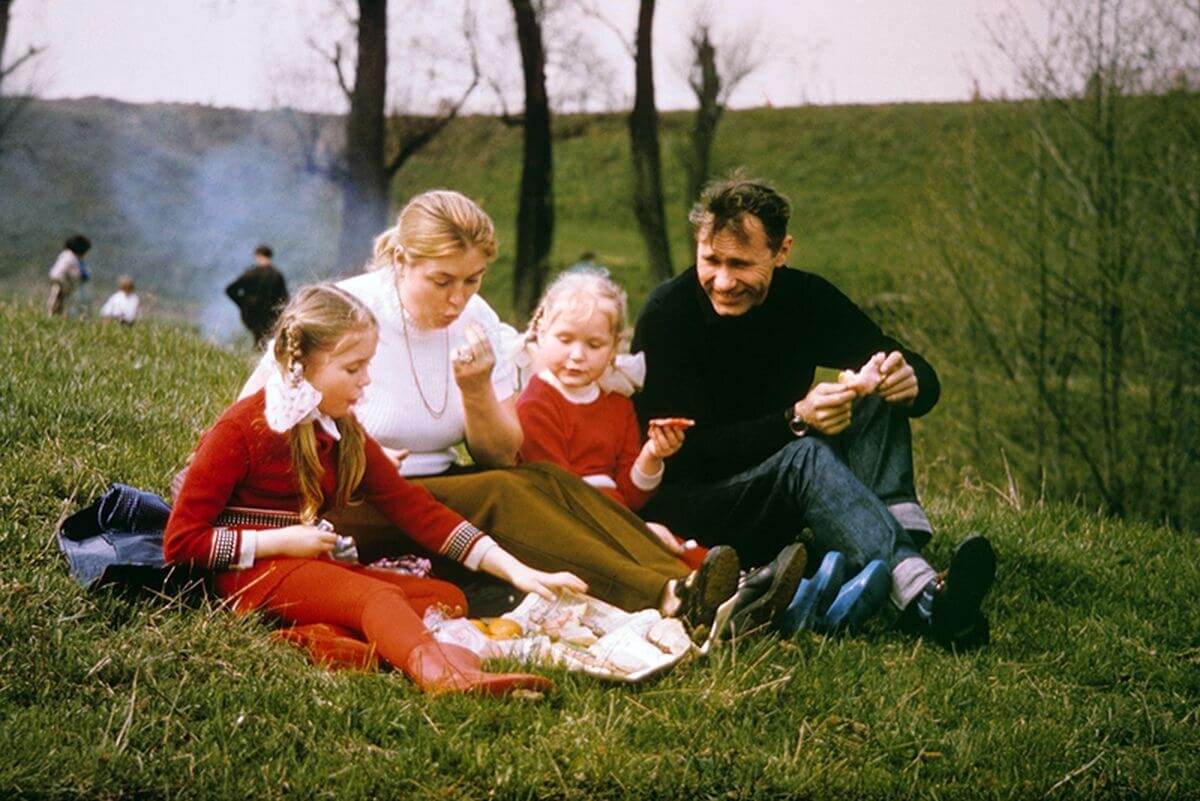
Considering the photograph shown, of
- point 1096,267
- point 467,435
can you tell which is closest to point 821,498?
point 467,435

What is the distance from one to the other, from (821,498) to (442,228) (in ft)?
5.17

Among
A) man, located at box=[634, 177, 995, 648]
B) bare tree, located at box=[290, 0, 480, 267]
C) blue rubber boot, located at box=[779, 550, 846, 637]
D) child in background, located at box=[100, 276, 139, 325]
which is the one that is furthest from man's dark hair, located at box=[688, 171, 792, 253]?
child in background, located at box=[100, 276, 139, 325]

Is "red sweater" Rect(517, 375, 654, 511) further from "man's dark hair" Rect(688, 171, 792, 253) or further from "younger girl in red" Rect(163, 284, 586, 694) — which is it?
→ "man's dark hair" Rect(688, 171, 792, 253)

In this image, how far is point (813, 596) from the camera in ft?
13.1

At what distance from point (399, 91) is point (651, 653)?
15726mm

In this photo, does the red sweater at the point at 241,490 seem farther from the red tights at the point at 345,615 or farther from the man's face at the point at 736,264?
the man's face at the point at 736,264

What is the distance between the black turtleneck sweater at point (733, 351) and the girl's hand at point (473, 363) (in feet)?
2.83

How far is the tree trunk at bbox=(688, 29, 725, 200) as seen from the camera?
57.2ft

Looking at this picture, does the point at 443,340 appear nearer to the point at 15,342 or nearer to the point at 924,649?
the point at 924,649

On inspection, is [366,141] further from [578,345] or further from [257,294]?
[578,345]

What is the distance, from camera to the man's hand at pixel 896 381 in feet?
14.6

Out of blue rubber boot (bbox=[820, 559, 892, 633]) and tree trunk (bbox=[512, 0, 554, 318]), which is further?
tree trunk (bbox=[512, 0, 554, 318])

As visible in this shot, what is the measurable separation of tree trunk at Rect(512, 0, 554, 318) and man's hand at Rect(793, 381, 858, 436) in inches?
417

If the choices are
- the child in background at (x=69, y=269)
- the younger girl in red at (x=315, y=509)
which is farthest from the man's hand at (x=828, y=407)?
the child in background at (x=69, y=269)
